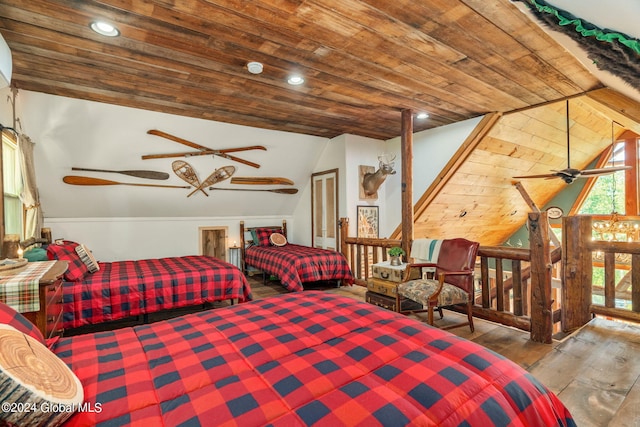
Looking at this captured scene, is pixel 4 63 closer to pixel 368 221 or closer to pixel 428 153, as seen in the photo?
pixel 368 221

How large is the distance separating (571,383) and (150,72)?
399cm

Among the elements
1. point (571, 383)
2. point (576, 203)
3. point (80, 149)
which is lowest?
point (571, 383)

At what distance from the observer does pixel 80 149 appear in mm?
3926

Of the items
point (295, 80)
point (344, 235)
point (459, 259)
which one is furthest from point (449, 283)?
point (295, 80)

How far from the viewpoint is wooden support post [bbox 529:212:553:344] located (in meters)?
2.67

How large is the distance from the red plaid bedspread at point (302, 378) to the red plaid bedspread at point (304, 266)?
2.70m

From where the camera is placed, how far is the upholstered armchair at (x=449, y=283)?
2.80m

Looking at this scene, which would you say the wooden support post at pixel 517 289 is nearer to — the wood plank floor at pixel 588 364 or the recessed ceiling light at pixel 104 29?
the wood plank floor at pixel 588 364

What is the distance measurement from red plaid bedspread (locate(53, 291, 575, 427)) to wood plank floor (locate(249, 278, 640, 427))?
38.6 inches

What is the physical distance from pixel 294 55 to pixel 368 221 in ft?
10.7

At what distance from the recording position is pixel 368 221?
5309 millimetres

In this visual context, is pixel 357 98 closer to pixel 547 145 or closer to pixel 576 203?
pixel 547 145

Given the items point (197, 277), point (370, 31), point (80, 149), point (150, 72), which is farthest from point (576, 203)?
point (80, 149)

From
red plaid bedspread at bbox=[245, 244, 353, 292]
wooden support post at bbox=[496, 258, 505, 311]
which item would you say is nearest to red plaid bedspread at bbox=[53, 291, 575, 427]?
wooden support post at bbox=[496, 258, 505, 311]
